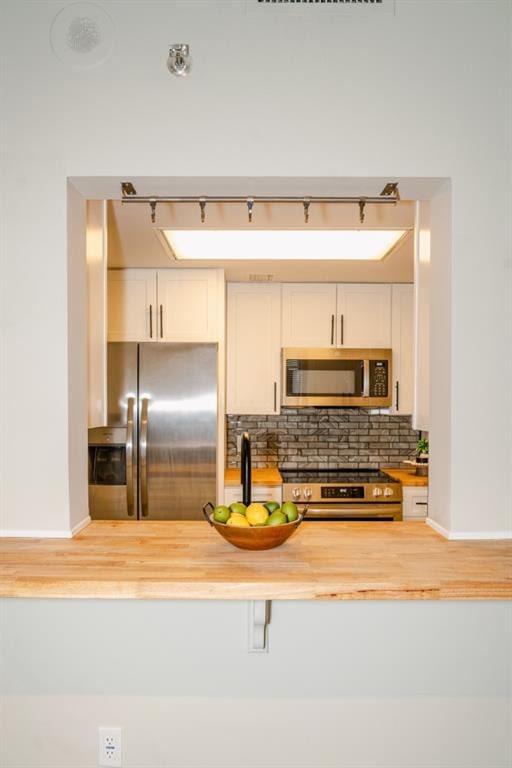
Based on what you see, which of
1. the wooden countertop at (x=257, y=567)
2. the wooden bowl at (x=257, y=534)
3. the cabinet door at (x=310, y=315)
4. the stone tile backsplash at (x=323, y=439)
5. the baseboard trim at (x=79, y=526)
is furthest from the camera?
the stone tile backsplash at (x=323, y=439)

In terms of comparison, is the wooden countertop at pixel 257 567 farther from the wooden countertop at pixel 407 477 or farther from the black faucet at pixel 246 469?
the wooden countertop at pixel 407 477

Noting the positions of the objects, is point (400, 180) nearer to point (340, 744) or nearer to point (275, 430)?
point (340, 744)

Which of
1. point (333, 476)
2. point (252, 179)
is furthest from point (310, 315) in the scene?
point (252, 179)

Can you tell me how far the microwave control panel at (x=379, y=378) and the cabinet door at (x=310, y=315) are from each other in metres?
0.33

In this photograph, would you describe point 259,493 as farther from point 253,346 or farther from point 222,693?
point 222,693

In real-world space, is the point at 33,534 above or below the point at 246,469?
below

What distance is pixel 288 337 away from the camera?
3711mm

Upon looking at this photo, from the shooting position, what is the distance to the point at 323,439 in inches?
159

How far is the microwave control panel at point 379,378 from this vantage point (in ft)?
11.9

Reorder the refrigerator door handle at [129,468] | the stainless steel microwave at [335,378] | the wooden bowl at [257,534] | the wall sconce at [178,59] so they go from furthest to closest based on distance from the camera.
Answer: the stainless steel microwave at [335,378] → the refrigerator door handle at [129,468] → the wall sconce at [178,59] → the wooden bowl at [257,534]

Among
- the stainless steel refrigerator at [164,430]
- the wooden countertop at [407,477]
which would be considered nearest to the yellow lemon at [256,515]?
the stainless steel refrigerator at [164,430]

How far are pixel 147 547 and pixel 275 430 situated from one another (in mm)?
2564

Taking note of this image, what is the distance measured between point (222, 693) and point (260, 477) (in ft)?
6.83

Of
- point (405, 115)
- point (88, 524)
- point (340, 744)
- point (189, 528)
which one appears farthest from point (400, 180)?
point (340, 744)
